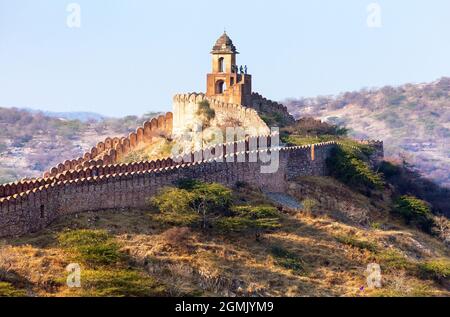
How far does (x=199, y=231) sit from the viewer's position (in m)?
45.6

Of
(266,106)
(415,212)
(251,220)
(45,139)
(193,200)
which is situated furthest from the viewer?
(45,139)

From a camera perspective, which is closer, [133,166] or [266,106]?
[133,166]

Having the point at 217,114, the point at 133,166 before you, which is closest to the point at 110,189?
the point at 133,166

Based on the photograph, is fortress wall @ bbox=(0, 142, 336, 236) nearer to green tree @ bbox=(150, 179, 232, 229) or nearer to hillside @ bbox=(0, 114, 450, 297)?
hillside @ bbox=(0, 114, 450, 297)

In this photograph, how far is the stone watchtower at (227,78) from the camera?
206ft

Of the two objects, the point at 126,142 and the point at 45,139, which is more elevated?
the point at 45,139

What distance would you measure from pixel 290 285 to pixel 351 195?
15.0 m

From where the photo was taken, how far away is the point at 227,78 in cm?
6406

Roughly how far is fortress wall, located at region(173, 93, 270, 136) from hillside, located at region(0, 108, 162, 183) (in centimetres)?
9286

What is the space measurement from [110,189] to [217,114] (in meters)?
17.0

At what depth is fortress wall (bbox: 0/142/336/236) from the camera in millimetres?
41491


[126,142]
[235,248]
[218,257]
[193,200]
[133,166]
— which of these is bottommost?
[218,257]

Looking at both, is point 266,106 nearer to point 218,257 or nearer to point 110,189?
point 110,189

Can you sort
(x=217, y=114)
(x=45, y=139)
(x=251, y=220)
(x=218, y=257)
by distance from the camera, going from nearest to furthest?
(x=218, y=257), (x=251, y=220), (x=217, y=114), (x=45, y=139)
